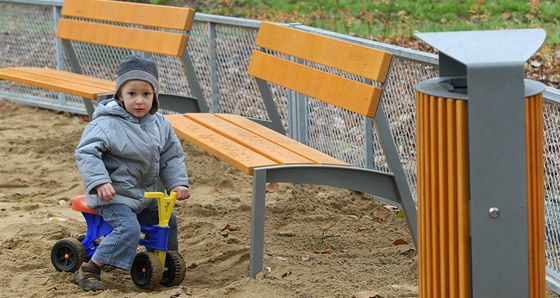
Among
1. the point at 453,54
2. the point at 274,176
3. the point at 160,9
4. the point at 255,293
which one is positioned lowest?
the point at 255,293

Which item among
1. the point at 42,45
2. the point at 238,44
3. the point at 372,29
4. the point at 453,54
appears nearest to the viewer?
the point at 453,54

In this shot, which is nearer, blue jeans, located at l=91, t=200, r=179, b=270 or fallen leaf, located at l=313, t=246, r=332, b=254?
blue jeans, located at l=91, t=200, r=179, b=270

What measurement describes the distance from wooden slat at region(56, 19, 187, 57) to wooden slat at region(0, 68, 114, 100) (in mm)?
437

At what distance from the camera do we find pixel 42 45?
9492 mm

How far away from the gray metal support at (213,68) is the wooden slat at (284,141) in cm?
132

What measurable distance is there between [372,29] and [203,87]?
3247 mm

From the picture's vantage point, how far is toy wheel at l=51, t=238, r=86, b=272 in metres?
5.30

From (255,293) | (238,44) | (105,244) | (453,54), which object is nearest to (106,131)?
(105,244)

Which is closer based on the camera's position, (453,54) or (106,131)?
(453,54)

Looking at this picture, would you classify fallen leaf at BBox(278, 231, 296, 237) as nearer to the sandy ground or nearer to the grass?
the sandy ground

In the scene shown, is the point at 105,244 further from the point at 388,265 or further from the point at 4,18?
the point at 4,18

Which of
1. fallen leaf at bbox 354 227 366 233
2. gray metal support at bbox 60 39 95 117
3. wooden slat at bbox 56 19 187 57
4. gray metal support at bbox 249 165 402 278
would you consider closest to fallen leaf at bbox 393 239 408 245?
fallen leaf at bbox 354 227 366 233

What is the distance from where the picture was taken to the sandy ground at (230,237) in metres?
5.11

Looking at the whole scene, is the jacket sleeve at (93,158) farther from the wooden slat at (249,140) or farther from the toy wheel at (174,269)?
the wooden slat at (249,140)
